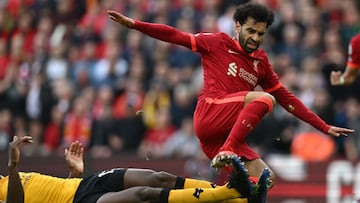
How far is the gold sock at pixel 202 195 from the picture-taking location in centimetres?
1091

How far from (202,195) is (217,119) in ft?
2.45

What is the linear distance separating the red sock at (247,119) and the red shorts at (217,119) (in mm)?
143

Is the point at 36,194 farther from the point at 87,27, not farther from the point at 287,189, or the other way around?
the point at 87,27

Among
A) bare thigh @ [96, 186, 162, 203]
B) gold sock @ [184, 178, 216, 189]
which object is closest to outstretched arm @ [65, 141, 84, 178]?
bare thigh @ [96, 186, 162, 203]

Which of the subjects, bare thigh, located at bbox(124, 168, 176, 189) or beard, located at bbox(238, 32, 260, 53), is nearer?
beard, located at bbox(238, 32, 260, 53)

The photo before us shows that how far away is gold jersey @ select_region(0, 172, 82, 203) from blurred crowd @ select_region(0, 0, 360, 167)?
547 centimetres

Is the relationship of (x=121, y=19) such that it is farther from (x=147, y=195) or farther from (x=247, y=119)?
(x=147, y=195)

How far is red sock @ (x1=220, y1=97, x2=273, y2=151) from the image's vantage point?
1082 cm

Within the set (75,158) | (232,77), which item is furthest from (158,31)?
(75,158)

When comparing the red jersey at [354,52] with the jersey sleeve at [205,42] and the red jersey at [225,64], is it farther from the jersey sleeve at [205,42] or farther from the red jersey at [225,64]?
the jersey sleeve at [205,42]

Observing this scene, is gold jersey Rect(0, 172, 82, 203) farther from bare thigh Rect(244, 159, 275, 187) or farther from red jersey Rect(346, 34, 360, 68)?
red jersey Rect(346, 34, 360, 68)

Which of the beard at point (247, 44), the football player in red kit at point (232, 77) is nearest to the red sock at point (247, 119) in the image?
the football player in red kit at point (232, 77)

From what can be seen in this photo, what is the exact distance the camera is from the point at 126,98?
18344 millimetres

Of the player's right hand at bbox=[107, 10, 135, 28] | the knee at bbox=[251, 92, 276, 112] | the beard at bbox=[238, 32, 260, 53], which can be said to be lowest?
the knee at bbox=[251, 92, 276, 112]
